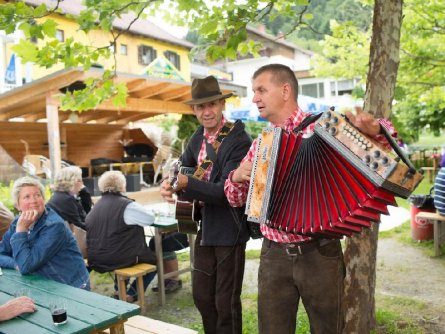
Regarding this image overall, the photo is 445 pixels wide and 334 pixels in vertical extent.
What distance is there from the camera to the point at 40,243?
3.38m

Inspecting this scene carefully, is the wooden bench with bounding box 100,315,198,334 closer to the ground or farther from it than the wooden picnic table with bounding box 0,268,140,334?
closer to the ground

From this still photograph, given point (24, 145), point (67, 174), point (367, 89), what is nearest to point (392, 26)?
point (367, 89)

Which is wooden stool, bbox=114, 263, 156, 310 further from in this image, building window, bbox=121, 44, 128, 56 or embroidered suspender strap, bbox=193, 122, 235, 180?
building window, bbox=121, 44, 128, 56

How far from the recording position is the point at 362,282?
3518mm

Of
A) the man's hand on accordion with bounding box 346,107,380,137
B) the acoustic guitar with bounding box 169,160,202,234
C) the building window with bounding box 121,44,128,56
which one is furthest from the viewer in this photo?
the building window with bounding box 121,44,128,56

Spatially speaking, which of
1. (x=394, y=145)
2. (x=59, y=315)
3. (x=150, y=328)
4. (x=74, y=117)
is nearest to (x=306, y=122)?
(x=394, y=145)

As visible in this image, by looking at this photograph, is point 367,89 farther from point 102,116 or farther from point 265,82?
point 102,116

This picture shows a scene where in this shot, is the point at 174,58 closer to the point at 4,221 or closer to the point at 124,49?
the point at 124,49

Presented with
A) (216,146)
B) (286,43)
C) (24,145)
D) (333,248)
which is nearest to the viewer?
(333,248)

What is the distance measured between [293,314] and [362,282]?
1.22 m

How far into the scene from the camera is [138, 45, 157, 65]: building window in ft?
84.3

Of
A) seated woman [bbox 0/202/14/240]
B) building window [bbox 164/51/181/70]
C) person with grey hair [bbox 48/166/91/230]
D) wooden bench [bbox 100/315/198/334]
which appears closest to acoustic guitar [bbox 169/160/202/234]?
wooden bench [bbox 100/315/198/334]

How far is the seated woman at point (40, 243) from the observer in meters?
3.37

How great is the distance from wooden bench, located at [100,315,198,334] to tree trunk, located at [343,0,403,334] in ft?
4.38
